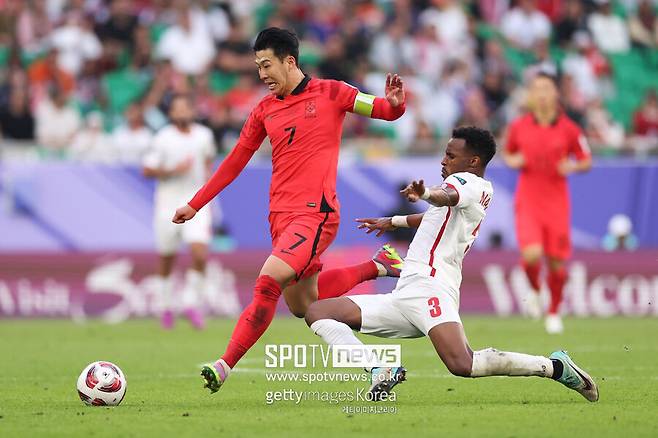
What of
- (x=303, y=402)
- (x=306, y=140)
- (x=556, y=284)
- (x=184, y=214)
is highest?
(x=556, y=284)

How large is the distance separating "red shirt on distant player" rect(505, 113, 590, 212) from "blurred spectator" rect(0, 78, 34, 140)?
8.09 meters

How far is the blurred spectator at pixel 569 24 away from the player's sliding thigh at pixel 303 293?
15.4 meters

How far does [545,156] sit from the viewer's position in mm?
16531

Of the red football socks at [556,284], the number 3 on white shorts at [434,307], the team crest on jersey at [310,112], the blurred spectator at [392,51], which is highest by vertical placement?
the blurred spectator at [392,51]

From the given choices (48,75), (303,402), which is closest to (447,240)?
(303,402)

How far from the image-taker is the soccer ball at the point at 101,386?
9047 millimetres

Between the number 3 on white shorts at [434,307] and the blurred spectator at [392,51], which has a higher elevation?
the blurred spectator at [392,51]

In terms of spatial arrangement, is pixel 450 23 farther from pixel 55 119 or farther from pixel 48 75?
pixel 55 119

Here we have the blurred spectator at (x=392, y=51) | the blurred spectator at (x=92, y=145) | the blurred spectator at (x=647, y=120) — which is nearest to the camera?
Result: the blurred spectator at (x=92, y=145)

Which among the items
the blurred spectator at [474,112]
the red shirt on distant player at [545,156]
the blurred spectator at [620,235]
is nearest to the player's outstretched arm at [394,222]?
the red shirt on distant player at [545,156]

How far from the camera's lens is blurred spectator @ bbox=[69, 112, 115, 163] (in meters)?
19.8

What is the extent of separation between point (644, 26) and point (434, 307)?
1708 centimetres

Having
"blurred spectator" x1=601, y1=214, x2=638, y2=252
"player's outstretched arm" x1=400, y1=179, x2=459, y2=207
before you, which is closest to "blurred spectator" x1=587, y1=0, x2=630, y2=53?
"blurred spectator" x1=601, y1=214, x2=638, y2=252

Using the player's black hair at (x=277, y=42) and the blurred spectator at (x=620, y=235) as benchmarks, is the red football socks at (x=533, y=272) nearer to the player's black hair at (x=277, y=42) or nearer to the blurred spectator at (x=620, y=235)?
the blurred spectator at (x=620, y=235)
